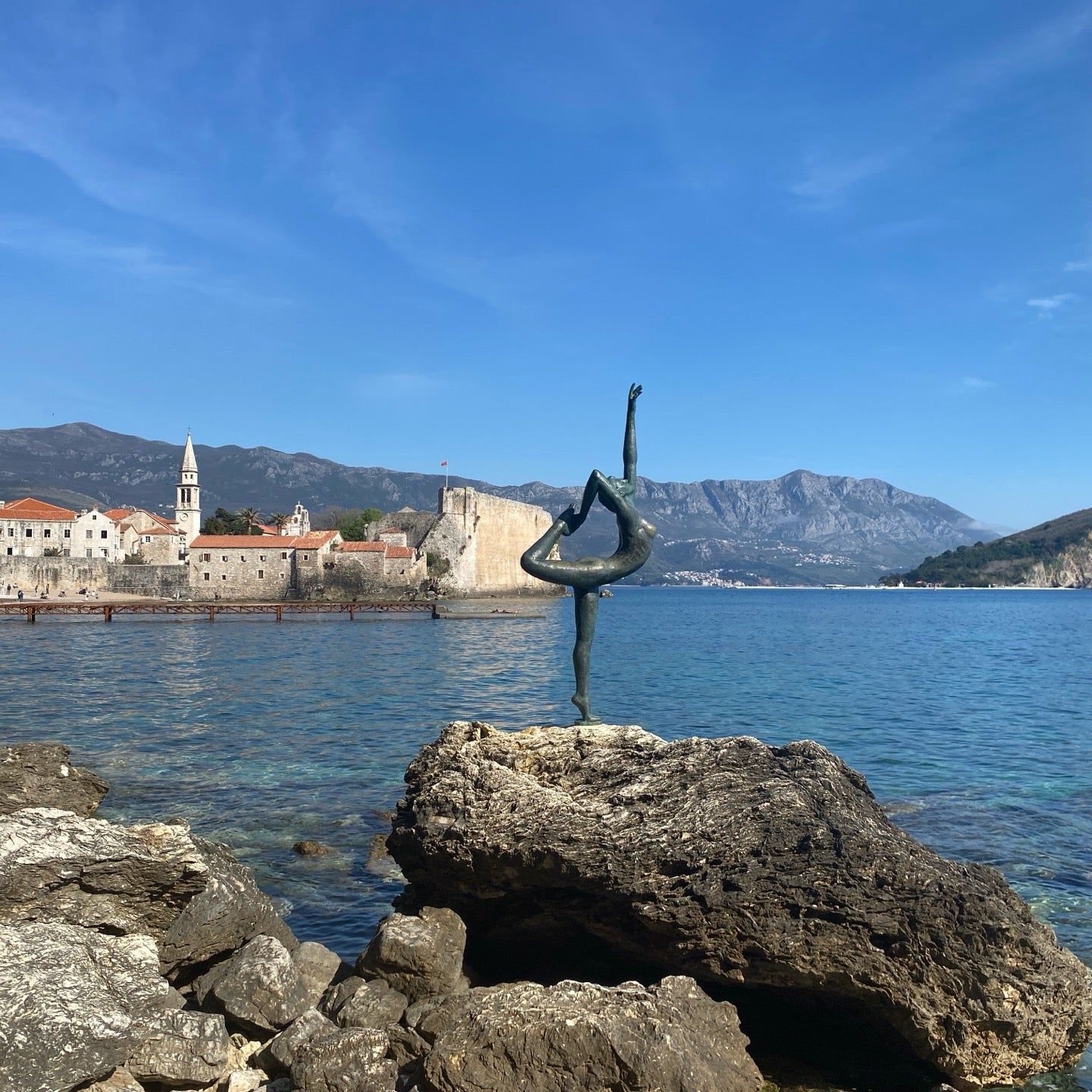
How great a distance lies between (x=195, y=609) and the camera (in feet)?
172

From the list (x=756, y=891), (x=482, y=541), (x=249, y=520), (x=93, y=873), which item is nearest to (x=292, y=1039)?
(x=93, y=873)

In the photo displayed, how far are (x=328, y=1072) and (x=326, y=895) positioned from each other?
3595 mm

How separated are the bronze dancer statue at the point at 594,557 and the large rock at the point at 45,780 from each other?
4.09m

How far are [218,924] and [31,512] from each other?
2741 inches

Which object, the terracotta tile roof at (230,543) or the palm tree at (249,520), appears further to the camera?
the palm tree at (249,520)

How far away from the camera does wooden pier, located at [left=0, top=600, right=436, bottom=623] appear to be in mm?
47875

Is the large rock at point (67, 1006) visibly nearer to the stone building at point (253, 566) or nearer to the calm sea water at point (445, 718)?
the calm sea water at point (445, 718)

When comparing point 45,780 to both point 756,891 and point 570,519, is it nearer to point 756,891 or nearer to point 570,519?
point 570,519

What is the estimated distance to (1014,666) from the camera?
31.4 meters

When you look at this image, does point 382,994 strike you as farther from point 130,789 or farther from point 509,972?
point 130,789

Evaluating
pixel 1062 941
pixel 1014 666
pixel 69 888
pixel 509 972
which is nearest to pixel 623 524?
pixel 509 972

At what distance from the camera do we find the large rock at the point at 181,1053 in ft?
13.9

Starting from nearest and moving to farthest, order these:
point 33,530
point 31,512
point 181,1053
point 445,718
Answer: point 181,1053
point 445,718
point 33,530
point 31,512

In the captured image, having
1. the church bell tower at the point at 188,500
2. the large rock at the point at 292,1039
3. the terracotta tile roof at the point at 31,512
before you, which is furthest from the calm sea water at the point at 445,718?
the church bell tower at the point at 188,500
